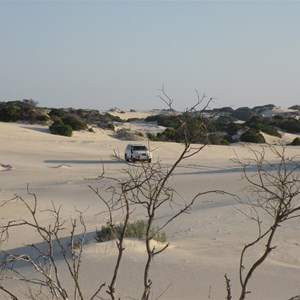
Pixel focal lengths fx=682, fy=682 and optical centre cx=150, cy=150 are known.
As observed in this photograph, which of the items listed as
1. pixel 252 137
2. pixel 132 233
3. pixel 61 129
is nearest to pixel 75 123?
pixel 61 129

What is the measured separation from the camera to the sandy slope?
870cm

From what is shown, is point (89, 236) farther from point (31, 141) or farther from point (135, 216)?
point (31, 141)

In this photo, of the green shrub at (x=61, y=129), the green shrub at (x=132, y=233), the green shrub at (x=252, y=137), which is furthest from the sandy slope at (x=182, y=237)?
the green shrub at (x=252, y=137)

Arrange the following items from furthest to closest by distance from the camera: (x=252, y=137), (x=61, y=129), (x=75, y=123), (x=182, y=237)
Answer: (x=75, y=123)
(x=252, y=137)
(x=61, y=129)
(x=182, y=237)

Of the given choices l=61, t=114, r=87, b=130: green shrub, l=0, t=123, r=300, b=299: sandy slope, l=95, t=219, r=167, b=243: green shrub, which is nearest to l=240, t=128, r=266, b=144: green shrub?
l=61, t=114, r=87, b=130: green shrub

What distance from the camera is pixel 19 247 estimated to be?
1216 centimetres

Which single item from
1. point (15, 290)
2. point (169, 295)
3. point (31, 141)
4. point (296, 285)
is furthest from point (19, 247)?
point (31, 141)

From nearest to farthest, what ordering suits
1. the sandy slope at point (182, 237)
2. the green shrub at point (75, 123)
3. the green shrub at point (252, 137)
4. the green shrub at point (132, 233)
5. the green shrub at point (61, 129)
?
the sandy slope at point (182, 237) → the green shrub at point (132, 233) → the green shrub at point (61, 129) → the green shrub at point (252, 137) → the green shrub at point (75, 123)

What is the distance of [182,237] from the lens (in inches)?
507

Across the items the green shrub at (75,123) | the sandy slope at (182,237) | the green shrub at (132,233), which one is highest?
the green shrub at (75,123)

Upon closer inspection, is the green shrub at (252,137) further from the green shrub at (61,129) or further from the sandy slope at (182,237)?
the sandy slope at (182,237)

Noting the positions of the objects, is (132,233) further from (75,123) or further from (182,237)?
(75,123)

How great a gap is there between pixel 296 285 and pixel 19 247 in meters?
5.40

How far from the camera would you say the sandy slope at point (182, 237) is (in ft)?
28.5
